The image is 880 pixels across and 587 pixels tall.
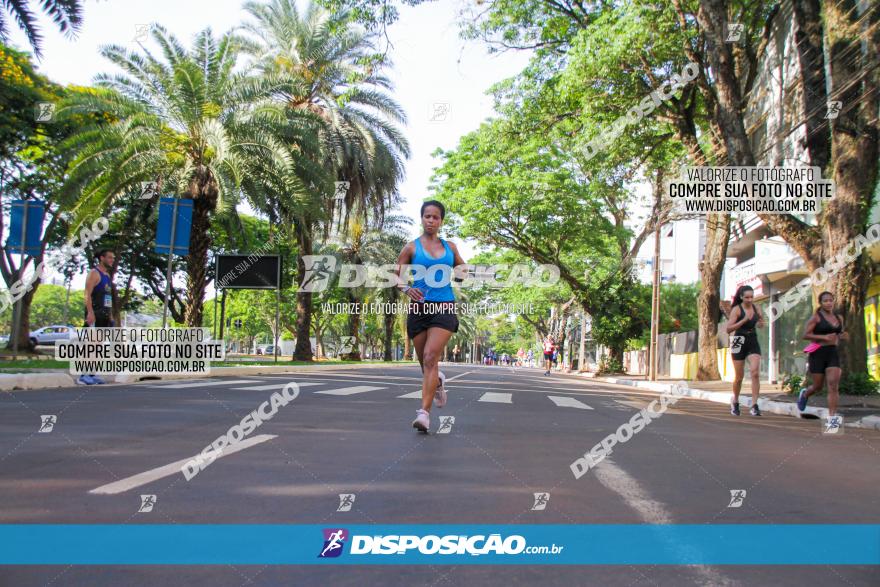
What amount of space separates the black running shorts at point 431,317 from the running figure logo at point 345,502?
2807 mm

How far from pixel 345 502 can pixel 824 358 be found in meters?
8.45

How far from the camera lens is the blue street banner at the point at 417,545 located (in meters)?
2.84

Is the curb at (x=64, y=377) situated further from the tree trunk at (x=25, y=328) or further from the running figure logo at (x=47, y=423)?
the tree trunk at (x=25, y=328)

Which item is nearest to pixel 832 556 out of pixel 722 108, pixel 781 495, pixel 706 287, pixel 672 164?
pixel 781 495

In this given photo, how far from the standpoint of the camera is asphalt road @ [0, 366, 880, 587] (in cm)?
275

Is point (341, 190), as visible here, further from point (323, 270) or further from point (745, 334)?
point (745, 334)

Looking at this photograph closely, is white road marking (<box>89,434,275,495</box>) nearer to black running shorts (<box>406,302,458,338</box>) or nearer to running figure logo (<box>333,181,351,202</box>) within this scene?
black running shorts (<box>406,302,458,338</box>)

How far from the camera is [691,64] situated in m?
17.3

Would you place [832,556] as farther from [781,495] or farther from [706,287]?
[706,287]

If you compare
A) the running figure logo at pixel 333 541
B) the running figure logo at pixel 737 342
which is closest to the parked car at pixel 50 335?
the running figure logo at pixel 737 342

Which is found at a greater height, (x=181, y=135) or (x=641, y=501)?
(x=181, y=135)

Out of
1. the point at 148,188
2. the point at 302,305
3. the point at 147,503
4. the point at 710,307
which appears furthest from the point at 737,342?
the point at 302,305

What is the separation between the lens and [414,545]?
3025mm

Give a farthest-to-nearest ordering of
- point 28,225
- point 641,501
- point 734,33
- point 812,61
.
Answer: point 734,33 < point 812,61 < point 28,225 < point 641,501
